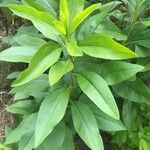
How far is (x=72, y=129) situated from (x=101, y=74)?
494 millimetres

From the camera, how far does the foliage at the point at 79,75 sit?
186cm

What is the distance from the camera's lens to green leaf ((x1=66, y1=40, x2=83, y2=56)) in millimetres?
1809

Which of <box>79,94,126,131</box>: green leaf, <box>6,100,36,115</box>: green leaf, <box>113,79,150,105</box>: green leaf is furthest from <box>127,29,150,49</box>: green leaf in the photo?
<box>6,100,36,115</box>: green leaf

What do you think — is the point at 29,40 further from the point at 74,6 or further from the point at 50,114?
the point at 50,114

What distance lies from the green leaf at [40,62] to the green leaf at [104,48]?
0.45 feet

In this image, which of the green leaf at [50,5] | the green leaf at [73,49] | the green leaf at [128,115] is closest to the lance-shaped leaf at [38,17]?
the green leaf at [73,49]

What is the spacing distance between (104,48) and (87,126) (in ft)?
1.52

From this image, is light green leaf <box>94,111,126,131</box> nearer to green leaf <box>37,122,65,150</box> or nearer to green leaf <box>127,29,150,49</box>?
green leaf <box>37,122,65,150</box>

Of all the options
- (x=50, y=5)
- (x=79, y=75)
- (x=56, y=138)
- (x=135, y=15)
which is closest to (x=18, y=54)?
(x=79, y=75)

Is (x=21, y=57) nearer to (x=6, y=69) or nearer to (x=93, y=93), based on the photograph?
(x=93, y=93)

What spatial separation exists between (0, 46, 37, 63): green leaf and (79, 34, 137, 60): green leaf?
28 centimetres

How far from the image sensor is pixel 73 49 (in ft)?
5.99

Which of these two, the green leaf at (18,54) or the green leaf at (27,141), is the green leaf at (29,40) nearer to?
the green leaf at (18,54)

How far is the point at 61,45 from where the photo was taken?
77.4 inches
